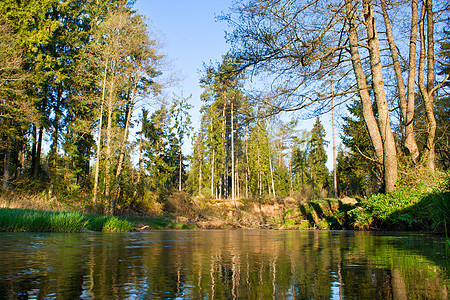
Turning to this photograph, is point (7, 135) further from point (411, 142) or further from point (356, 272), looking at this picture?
point (356, 272)

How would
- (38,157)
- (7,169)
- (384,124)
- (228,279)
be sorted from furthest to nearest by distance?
(38,157), (7,169), (384,124), (228,279)

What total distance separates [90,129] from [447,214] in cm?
2191

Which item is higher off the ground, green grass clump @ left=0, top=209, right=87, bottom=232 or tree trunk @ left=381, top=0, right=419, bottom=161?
tree trunk @ left=381, top=0, right=419, bottom=161

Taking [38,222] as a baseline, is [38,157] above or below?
above

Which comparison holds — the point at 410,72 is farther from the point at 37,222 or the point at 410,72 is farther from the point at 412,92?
the point at 37,222

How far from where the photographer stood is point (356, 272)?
2.22m

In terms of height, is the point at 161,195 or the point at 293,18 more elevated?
the point at 293,18

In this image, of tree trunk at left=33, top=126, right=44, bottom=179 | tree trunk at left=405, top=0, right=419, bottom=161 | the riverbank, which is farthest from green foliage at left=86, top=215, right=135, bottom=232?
tree trunk at left=33, top=126, right=44, bottom=179

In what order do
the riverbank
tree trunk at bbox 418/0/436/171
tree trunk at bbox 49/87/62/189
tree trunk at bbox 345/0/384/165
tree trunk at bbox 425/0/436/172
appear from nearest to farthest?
the riverbank
tree trunk at bbox 345/0/384/165
tree trunk at bbox 418/0/436/171
tree trunk at bbox 425/0/436/172
tree trunk at bbox 49/87/62/189

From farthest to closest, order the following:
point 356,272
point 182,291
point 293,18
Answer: point 293,18 < point 356,272 < point 182,291

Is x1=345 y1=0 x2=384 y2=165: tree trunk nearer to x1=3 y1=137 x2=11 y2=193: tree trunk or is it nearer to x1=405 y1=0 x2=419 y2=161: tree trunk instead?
x1=405 y1=0 x2=419 y2=161: tree trunk

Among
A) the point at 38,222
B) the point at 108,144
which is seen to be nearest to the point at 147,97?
the point at 108,144

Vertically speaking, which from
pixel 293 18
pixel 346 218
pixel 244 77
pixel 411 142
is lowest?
pixel 346 218

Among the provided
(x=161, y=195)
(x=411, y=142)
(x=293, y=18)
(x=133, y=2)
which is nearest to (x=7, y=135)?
(x=161, y=195)
